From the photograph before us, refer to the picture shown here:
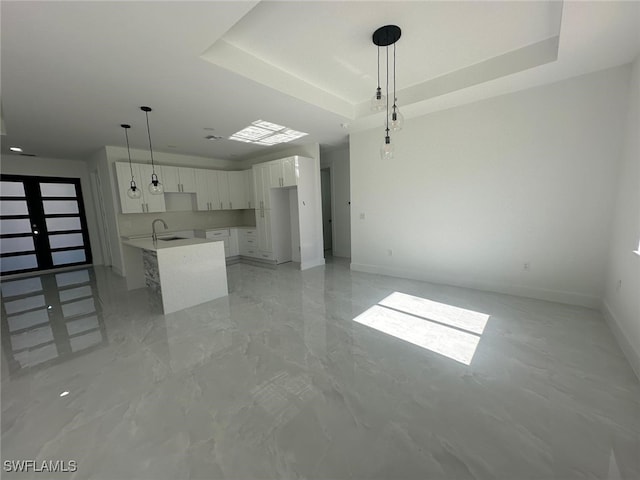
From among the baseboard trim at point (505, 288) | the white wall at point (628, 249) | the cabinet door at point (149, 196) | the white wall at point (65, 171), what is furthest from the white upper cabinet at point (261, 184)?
the white wall at point (628, 249)

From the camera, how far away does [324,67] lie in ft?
9.48

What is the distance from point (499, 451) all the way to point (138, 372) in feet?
8.62

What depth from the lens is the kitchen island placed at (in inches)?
130

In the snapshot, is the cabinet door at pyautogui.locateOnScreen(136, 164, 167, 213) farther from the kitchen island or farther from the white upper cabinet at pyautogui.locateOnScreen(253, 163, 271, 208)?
the kitchen island

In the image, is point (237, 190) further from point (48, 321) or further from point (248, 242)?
point (48, 321)

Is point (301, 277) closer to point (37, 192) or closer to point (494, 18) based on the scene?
point (494, 18)

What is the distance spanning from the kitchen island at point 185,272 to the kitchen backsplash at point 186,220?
2441 millimetres

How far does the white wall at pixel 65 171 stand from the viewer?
536 centimetres

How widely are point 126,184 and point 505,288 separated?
6.93m

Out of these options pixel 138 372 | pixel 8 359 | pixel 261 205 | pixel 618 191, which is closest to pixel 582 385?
pixel 618 191

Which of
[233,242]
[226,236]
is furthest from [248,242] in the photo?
[226,236]

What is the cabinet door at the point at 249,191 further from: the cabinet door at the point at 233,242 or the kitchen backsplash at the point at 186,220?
the cabinet door at the point at 233,242

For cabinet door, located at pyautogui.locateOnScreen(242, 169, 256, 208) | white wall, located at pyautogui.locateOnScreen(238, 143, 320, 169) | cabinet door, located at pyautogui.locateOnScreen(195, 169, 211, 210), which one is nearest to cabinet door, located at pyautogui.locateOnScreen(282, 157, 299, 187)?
white wall, located at pyautogui.locateOnScreen(238, 143, 320, 169)

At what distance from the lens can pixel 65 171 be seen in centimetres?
597
